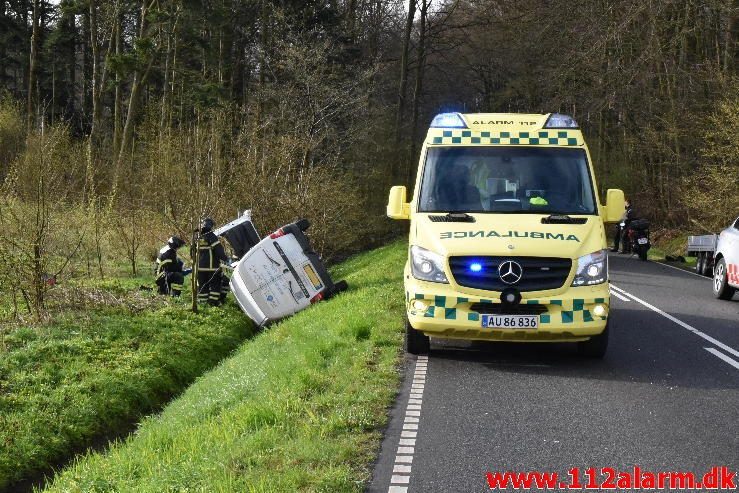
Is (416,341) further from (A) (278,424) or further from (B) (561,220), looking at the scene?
(A) (278,424)

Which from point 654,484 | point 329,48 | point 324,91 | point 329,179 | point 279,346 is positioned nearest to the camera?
point 654,484

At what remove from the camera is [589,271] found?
8.77 metres

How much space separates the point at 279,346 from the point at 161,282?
250 inches

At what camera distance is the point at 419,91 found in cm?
4225

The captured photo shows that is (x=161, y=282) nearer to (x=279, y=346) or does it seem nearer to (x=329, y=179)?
(x=279, y=346)

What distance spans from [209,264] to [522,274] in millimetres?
9529

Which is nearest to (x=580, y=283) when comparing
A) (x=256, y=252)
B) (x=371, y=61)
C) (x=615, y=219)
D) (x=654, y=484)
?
(x=615, y=219)

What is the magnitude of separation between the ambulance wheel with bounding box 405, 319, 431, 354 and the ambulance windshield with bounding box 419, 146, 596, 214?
1369mm

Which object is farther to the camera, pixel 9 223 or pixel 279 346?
pixel 9 223

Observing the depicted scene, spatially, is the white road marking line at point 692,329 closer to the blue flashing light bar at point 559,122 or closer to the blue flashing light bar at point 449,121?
the blue flashing light bar at point 559,122

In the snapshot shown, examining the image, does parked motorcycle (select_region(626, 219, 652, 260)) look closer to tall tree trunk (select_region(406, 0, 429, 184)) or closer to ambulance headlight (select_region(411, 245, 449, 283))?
tall tree trunk (select_region(406, 0, 429, 184))

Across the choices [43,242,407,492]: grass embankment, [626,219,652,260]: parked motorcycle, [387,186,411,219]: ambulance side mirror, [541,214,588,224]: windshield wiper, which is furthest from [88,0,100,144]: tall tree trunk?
[541,214,588,224]: windshield wiper

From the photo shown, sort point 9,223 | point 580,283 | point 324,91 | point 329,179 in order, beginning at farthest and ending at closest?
point 324,91
point 329,179
point 9,223
point 580,283

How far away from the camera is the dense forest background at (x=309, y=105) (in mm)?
19875
